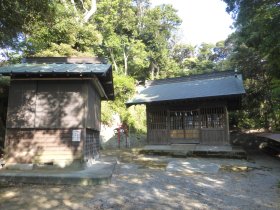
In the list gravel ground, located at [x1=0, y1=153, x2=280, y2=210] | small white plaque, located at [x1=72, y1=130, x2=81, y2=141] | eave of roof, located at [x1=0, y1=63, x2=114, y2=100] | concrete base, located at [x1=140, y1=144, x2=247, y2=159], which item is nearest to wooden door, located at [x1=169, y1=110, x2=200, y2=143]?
concrete base, located at [x1=140, y1=144, x2=247, y2=159]

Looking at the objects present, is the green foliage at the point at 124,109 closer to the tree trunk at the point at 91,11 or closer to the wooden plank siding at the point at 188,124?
the wooden plank siding at the point at 188,124

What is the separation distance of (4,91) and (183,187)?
947cm

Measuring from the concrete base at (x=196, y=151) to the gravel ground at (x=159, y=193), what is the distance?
4.40 meters

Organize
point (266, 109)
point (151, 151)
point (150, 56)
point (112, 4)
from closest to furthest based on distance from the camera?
point (151, 151), point (266, 109), point (112, 4), point (150, 56)

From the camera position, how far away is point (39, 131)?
9.69 meters

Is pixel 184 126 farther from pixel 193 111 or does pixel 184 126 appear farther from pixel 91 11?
pixel 91 11

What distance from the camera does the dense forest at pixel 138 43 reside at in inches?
392

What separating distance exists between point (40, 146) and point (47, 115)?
45.9 inches

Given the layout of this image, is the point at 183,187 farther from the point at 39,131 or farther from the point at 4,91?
the point at 4,91

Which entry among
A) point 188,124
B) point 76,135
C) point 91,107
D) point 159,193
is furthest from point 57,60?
point 188,124

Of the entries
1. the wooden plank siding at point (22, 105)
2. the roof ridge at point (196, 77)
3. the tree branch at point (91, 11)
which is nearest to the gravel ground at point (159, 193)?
the wooden plank siding at point (22, 105)

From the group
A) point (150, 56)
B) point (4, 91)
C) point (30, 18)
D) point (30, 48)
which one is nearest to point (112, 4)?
point (150, 56)

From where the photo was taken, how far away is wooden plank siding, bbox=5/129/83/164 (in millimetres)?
9578

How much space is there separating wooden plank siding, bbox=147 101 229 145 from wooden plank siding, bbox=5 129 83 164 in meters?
8.95
